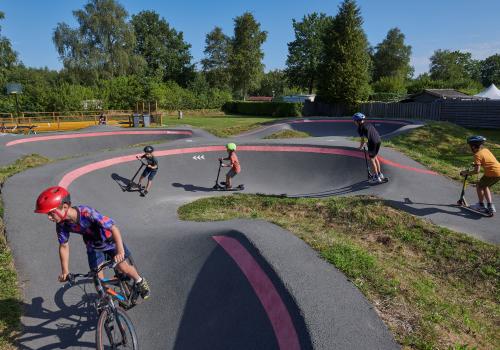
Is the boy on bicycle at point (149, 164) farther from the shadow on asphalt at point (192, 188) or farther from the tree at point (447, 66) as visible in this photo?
the tree at point (447, 66)

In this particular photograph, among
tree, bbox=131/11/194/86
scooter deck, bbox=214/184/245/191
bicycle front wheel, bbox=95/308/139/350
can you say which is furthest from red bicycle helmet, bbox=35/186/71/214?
tree, bbox=131/11/194/86

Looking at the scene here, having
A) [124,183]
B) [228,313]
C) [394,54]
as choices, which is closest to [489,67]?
[394,54]

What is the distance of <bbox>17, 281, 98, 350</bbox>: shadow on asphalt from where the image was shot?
15.8 ft

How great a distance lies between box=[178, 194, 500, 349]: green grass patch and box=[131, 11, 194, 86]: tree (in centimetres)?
8260

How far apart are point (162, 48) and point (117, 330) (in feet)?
301

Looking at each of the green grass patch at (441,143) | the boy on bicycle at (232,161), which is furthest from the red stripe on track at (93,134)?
the green grass patch at (441,143)

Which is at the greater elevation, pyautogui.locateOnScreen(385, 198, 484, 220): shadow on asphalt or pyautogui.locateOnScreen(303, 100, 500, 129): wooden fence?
pyautogui.locateOnScreen(303, 100, 500, 129): wooden fence

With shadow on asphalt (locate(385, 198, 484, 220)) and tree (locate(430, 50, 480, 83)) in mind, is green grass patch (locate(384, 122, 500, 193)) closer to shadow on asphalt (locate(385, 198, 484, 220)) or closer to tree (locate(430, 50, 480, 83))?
shadow on asphalt (locate(385, 198, 484, 220))

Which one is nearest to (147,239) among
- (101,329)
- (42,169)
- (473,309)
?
(101,329)

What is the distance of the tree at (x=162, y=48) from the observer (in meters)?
87.4

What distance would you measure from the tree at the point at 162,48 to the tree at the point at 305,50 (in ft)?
88.4

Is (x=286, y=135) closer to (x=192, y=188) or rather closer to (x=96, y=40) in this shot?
(x=192, y=188)

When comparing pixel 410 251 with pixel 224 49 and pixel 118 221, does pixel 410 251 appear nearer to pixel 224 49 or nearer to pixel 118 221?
pixel 118 221

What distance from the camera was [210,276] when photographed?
19.3 feet
